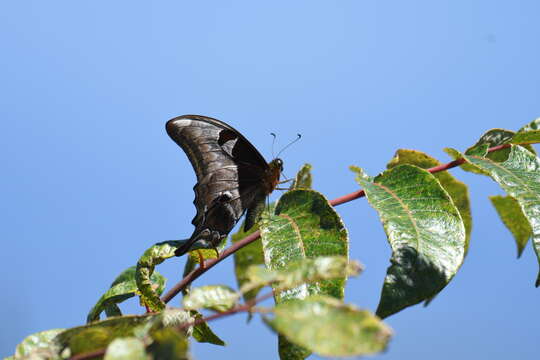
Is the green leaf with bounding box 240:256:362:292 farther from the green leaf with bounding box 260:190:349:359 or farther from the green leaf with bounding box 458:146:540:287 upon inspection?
the green leaf with bounding box 458:146:540:287

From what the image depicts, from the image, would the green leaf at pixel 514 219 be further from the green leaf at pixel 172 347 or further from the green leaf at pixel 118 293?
the green leaf at pixel 172 347

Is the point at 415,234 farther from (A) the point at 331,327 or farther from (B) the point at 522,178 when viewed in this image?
(A) the point at 331,327

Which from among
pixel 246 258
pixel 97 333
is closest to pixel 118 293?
pixel 246 258

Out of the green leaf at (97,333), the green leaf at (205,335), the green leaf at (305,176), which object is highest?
the green leaf at (305,176)

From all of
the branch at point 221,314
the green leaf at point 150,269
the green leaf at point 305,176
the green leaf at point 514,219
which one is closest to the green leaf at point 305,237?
the green leaf at point 150,269

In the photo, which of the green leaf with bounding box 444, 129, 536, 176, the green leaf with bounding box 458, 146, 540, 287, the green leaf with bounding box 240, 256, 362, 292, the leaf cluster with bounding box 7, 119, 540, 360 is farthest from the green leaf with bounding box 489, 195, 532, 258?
the green leaf with bounding box 240, 256, 362, 292
